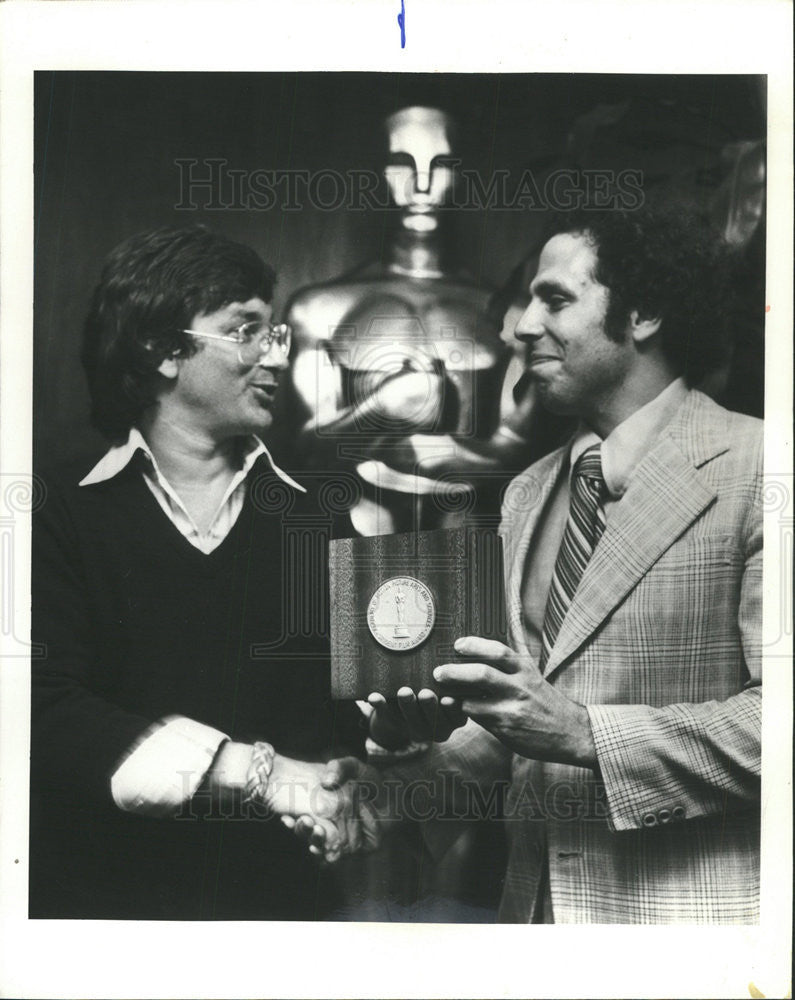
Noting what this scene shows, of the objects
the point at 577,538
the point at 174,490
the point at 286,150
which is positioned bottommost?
the point at 577,538

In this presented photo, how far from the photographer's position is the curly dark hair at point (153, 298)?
2158mm

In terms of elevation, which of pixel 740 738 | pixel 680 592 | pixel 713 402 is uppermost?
pixel 713 402

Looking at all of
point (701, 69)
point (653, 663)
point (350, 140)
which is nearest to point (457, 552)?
point (653, 663)

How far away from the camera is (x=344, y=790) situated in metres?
2.16

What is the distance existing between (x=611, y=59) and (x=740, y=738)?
164 centimetres

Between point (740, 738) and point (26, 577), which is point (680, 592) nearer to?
point (740, 738)

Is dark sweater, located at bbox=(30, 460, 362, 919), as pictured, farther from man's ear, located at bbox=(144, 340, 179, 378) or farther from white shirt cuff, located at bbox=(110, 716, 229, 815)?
man's ear, located at bbox=(144, 340, 179, 378)

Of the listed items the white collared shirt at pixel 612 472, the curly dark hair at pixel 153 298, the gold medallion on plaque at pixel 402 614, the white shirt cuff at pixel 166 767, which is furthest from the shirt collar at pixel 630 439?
the white shirt cuff at pixel 166 767

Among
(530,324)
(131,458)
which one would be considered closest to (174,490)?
(131,458)

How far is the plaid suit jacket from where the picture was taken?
2.12 meters

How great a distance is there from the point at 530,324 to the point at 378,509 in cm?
57

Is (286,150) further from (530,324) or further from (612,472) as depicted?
(612,472)

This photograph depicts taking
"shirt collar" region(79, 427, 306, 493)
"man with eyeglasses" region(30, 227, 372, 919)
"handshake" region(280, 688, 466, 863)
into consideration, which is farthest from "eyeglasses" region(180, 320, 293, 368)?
"handshake" region(280, 688, 466, 863)

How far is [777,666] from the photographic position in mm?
2184
